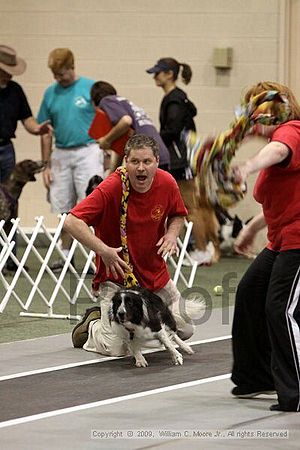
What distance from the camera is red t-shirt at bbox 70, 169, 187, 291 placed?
6273mm

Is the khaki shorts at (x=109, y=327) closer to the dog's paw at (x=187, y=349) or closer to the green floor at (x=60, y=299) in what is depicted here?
the dog's paw at (x=187, y=349)

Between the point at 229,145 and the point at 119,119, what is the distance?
4.47 meters

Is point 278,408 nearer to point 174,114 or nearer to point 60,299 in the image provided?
point 60,299

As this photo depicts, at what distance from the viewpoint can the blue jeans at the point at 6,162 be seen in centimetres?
1020

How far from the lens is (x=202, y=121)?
38.6 feet

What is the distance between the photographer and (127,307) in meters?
6.12

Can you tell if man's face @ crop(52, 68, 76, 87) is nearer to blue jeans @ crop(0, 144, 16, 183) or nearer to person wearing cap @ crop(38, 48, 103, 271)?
person wearing cap @ crop(38, 48, 103, 271)

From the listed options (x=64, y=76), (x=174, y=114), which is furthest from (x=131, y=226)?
(x=174, y=114)

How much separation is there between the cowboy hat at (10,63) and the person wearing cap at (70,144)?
0.28 metres

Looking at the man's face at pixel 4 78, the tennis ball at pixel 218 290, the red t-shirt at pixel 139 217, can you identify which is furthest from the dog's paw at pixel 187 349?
the man's face at pixel 4 78

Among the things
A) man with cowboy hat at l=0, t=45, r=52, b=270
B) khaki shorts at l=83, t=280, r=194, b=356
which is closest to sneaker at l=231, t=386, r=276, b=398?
khaki shorts at l=83, t=280, r=194, b=356

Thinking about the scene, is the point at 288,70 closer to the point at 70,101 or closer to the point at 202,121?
the point at 202,121

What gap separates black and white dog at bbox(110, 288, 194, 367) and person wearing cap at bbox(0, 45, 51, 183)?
4066 mm

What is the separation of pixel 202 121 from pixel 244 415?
22.8 ft
